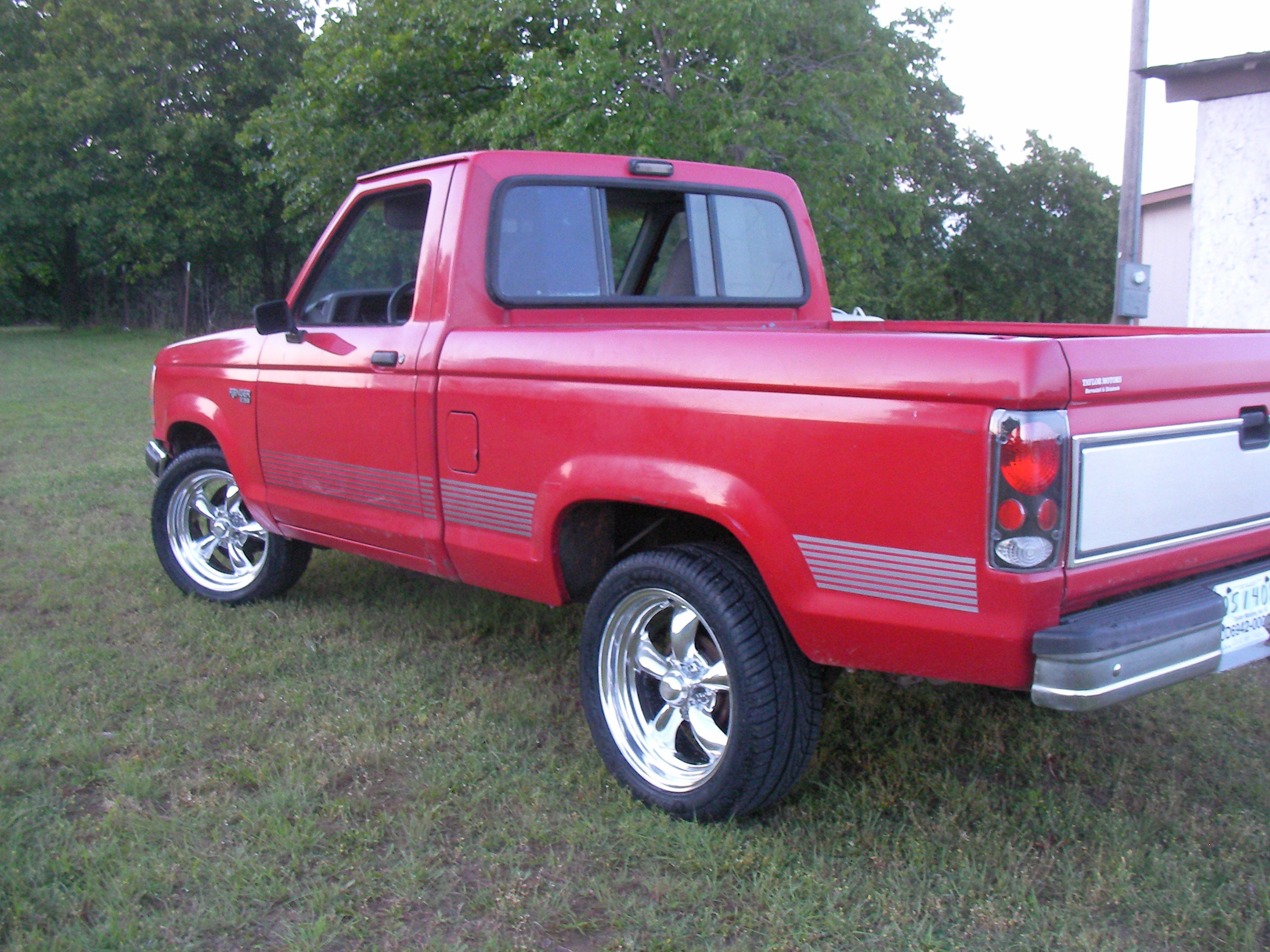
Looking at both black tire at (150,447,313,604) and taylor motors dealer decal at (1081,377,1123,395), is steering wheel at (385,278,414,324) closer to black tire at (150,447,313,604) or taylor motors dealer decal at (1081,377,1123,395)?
black tire at (150,447,313,604)

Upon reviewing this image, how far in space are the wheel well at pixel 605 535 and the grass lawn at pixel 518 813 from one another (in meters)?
0.59

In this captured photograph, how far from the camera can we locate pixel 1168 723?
12.1 feet

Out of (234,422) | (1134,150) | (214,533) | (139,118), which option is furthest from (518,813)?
(139,118)

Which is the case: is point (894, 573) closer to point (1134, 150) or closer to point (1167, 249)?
point (1134, 150)

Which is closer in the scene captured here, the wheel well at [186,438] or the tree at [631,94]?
the wheel well at [186,438]

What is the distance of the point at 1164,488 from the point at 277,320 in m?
3.23

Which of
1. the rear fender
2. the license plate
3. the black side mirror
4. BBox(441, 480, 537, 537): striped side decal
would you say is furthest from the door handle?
the black side mirror

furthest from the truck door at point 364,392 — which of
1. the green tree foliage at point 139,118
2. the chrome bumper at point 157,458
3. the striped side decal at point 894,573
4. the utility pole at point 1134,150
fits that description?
the green tree foliage at point 139,118

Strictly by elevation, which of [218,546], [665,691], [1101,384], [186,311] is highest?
[1101,384]

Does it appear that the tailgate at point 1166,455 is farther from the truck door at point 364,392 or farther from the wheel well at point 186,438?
the wheel well at point 186,438

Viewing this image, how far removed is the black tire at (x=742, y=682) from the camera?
2.83 m

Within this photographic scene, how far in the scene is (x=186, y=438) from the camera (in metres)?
5.30

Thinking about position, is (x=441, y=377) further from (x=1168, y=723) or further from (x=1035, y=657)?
(x=1168, y=723)

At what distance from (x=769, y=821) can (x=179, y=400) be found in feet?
11.3
